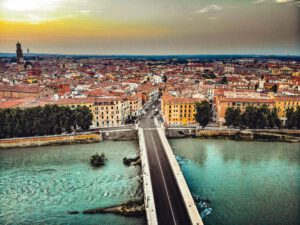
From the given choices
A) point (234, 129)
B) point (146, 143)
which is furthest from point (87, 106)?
point (234, 129)

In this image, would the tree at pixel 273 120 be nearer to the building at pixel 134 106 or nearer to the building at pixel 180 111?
the building at pixel 180 111

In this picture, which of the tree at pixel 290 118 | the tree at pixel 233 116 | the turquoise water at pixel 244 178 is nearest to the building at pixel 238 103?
the tree at pixel 233 116

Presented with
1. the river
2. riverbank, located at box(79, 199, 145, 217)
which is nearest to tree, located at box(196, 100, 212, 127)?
the river

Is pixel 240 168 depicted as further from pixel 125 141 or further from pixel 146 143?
pixel 125 141

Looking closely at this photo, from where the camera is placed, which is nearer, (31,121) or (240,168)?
(240,168)

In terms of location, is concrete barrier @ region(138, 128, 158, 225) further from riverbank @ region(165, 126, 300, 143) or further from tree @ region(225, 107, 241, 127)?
tree @ region(225, 107, 241, 127)

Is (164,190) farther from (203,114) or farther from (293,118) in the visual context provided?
(293,118)
